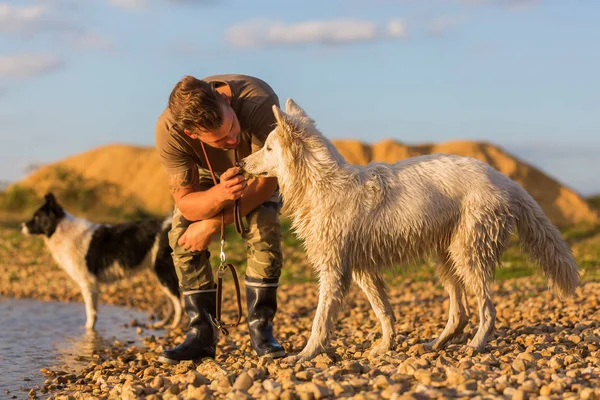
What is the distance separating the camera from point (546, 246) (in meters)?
5.84

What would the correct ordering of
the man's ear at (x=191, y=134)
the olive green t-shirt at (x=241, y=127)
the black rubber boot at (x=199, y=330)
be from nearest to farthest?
the man's ear at (x=191, y=134)
the olive green t-shirt at (x=241, y=127)
the black rubber boot at (x=199, y=330)

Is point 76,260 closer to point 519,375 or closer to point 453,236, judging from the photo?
point 453,236

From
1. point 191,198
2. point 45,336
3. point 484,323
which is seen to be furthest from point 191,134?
point 45,336

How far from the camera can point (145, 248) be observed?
10.0 meters

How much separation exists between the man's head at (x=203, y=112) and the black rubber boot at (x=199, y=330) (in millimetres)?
1530

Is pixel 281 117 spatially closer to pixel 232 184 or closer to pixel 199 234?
pixel 232 184

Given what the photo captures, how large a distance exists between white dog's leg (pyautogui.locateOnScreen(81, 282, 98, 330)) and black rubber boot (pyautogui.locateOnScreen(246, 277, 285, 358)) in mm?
4165

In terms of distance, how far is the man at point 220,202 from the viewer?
215 inches

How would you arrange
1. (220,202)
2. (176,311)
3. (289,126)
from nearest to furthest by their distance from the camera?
(289,126), (220,202), (176,311)

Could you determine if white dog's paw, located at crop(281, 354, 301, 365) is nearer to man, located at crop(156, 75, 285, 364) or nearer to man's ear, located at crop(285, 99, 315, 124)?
man, located at crop(156, 75, 285, 364)

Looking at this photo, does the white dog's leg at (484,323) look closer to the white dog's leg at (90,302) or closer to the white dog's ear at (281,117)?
the white dog's ear at (281,117)

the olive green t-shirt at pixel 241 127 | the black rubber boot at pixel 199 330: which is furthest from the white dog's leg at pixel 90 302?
the olive green t-shirt at pixel 241 127

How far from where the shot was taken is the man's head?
5.01 meters

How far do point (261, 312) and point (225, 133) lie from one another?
1642mm
